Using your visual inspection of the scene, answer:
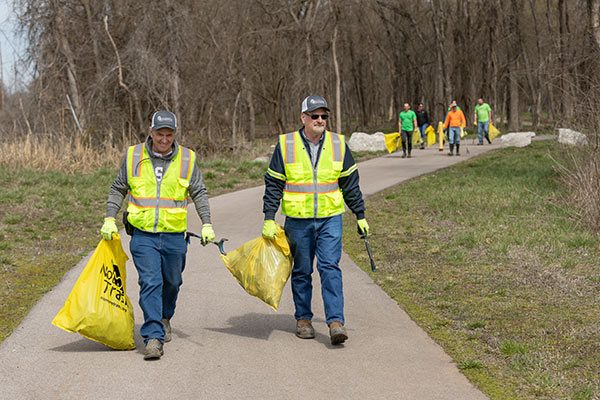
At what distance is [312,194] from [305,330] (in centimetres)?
110

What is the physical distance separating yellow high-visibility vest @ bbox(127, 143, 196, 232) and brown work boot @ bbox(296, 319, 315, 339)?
125cm

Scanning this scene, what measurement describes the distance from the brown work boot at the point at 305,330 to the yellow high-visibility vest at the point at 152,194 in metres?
1.25

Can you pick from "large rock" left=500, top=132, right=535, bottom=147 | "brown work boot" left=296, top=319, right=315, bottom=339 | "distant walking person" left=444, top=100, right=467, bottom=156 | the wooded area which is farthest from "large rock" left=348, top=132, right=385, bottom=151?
"brown work boot" left=296, top=319, right=315, bottom=339

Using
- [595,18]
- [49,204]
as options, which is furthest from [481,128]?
[49,204]

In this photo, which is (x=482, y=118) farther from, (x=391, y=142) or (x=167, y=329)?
(x=167, y=329)

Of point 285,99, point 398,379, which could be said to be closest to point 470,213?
point 398,379

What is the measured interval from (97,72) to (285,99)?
25.2m

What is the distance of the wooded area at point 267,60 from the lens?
96.0ft

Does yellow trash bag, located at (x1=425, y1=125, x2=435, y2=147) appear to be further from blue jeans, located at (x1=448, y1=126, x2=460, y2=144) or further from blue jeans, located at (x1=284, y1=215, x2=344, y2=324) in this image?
blue jeans, located at (x1=284, y1=215, x2=344, y2=324)

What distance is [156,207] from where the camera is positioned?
7.62 metres

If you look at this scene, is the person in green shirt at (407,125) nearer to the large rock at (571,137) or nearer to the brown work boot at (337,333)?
the large rock at (571,137)

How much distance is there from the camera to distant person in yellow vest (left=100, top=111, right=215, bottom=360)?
24.8 ft

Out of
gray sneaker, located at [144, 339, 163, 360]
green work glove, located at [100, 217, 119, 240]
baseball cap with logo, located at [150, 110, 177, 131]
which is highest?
baseball cap with logo, located at [150, 110, 177, 131]

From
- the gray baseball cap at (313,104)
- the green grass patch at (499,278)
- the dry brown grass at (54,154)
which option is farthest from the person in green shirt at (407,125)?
the gray baseball cap at (313,104)
